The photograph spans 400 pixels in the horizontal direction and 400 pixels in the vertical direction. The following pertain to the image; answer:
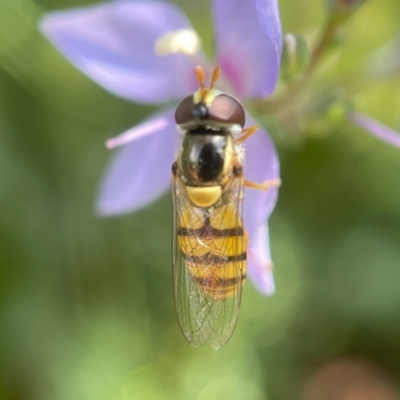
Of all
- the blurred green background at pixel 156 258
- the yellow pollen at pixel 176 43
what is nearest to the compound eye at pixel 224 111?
the yellow pollen at pixel 176 43

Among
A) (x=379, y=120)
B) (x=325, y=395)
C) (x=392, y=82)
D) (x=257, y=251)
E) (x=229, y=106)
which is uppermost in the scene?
(x=229, y=106)

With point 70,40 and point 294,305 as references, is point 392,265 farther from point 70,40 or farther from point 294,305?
point 70,40

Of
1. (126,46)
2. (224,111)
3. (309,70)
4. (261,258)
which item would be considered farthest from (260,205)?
(126,46)

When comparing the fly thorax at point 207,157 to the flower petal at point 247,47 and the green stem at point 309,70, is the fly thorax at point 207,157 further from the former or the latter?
the green stem at point 309,70

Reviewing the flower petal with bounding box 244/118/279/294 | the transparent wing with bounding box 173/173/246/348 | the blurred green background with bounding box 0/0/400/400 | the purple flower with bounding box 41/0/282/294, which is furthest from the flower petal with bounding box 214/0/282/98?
the blurred green background with bounding box 0/0/400/400

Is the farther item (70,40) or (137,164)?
(137,164)

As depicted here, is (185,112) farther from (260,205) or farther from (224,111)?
(260,205)

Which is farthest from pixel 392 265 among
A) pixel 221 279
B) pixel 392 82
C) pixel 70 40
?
pixel 70 40

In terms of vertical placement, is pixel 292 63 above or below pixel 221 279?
above
